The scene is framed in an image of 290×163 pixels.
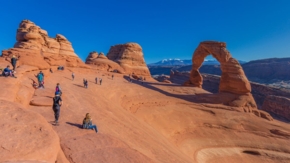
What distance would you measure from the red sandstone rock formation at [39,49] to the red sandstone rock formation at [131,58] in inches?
652

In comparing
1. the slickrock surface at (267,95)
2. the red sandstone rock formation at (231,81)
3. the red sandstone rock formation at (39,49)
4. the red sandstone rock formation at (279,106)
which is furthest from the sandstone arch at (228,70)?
the red sandstone rock formation at (39,49)

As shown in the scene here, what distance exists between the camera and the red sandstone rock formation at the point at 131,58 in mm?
50438

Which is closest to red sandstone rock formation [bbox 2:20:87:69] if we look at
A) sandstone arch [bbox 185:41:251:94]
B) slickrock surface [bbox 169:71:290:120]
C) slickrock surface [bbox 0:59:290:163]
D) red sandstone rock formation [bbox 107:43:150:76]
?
slickrock surface [bbox 0:59:290:163]

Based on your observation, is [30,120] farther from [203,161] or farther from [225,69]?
[225,69]

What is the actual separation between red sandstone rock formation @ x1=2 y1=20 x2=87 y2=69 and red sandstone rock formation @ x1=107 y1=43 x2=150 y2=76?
16.6 metres

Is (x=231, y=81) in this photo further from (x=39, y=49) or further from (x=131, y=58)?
(x=131, y=58)

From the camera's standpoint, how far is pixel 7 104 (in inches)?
287

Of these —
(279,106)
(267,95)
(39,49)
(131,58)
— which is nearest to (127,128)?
(39,49)

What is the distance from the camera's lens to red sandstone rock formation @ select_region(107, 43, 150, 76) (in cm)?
5044

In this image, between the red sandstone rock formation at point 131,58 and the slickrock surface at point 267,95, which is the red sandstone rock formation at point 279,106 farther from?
the red sandstone rock formation at point 131,58

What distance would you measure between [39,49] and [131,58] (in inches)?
1078

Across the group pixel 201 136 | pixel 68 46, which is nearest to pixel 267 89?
pixel 201 136

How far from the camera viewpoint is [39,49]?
27844 mm

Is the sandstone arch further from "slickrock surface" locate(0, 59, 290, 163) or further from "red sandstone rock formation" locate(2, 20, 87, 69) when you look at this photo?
"red sandstone rock formation" locate(2, 20, 87, 69)
